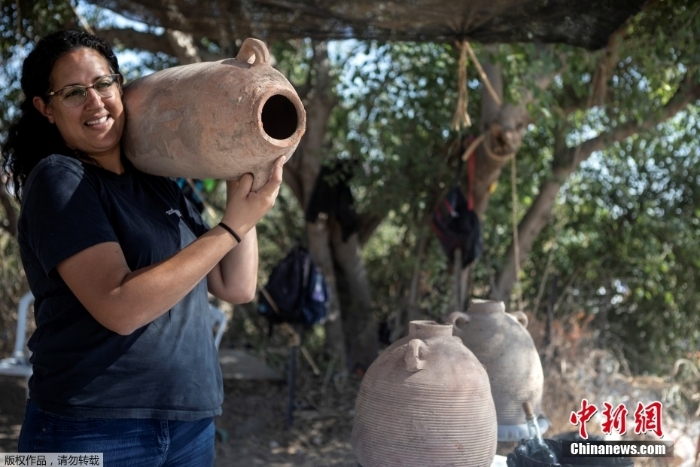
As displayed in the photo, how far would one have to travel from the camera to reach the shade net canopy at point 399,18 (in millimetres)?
2844

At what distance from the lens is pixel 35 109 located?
1633mm

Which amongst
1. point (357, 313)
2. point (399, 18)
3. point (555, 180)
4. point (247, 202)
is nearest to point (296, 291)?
point (357, 313)

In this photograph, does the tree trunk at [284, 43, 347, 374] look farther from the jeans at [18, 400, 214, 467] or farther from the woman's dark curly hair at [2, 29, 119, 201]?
the jeans at [18, 400, 214, 467]

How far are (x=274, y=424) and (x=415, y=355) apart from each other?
3.06m

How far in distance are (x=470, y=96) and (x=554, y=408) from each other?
8.20 ft

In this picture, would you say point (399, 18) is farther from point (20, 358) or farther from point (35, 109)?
point (20, 358)

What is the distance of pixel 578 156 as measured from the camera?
5.38 m

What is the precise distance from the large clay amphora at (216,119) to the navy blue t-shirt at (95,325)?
133 millimetres

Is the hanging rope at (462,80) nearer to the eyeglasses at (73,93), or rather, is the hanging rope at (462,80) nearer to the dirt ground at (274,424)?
the eyeglasses at (73,93)

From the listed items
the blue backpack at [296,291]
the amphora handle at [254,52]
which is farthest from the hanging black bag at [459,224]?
the amphora handle at [254,52]

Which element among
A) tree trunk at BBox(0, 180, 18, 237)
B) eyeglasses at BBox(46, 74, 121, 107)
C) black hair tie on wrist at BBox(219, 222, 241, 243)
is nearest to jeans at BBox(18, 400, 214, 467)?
black hair tie on wrist at BBox(219, 222, 241, 243)

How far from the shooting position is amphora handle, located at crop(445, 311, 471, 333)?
2.88 m

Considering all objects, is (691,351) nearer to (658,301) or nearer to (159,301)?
(658,301)

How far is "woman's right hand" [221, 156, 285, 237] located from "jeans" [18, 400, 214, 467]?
0.50 m
